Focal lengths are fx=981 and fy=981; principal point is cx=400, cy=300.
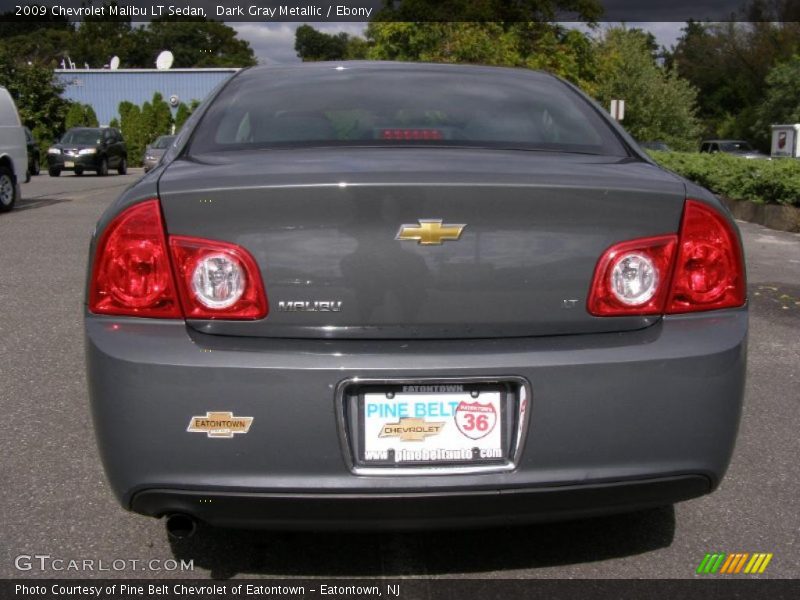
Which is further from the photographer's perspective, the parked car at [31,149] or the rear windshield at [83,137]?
the rear windshield at [83,137]

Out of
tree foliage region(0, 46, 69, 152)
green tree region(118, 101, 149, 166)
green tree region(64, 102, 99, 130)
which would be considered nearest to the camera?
tree foliage region(0, 46, 69, 152)

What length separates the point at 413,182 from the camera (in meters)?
2.55

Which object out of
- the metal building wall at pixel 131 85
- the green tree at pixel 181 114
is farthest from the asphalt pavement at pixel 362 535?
the metal building wall at pixel 131 85

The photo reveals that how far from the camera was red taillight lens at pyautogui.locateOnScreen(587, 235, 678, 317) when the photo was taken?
2.62 m

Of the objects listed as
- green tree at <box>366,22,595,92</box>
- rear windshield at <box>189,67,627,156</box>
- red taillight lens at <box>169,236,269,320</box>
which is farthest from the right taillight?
green tree at <box>366,22,595,92</box>

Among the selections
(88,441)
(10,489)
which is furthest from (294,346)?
(88,441)

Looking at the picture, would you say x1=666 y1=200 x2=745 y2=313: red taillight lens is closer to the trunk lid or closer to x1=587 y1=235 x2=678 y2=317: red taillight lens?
x1=587 y1=235 x2=678 y2=317: red taillight lens

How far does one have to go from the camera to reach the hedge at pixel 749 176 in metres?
13.5

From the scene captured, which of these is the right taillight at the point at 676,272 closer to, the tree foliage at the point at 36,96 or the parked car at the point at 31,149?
the parked car at the point at 31,149

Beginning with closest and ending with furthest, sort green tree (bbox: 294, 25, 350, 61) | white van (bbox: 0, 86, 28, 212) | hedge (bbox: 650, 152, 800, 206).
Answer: hedge (bbox: 650, 152, 800, 206), white van (bbox: 0, 86, 28, 212), green tree (bbox: 294, 25, 350, 61)

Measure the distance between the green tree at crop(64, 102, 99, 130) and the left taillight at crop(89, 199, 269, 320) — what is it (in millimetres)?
39996

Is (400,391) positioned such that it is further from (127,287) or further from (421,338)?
(127,287)

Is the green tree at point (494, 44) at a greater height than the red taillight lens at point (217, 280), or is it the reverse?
the green tree at point (494, 44)

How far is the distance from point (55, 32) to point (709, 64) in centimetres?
6607
